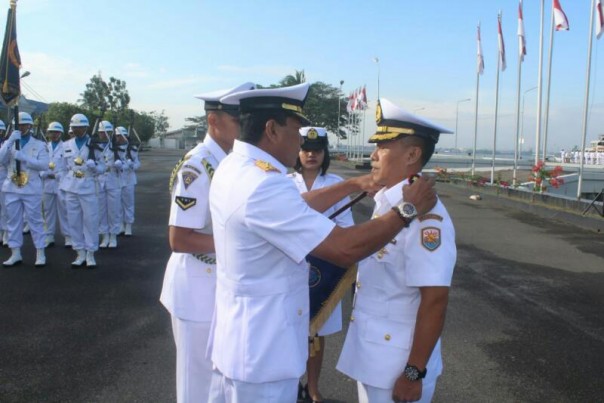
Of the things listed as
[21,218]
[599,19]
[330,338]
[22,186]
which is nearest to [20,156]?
[22,186]

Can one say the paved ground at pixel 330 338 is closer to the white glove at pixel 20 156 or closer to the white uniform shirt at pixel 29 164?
the white uniform shirt at pixel 29 164

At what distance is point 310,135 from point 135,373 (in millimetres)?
2338

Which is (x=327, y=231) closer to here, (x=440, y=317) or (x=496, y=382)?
(x=440, y=317)

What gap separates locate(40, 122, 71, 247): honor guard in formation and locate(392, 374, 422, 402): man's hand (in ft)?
25.1

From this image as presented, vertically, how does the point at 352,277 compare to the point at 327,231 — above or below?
below

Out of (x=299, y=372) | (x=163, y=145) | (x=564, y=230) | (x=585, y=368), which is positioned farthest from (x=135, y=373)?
(x=163, y=145)

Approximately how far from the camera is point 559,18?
48.6ft

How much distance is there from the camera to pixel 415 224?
1.89m

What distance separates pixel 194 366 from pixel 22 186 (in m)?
6.57

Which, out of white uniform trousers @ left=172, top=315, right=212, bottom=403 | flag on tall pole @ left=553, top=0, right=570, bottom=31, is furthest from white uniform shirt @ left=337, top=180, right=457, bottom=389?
flag on tall pole @ left=553, top=0, right=570, bottom=31

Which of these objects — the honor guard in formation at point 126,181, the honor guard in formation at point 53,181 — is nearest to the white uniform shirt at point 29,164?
the honor guard in formation at point 53,181

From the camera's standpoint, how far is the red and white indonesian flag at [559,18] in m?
14.7

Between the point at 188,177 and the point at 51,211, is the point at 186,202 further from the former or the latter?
the point at 51,211

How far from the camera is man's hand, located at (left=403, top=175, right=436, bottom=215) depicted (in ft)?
5.56
